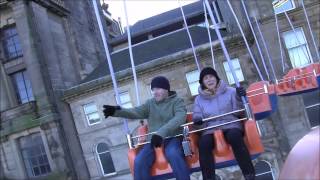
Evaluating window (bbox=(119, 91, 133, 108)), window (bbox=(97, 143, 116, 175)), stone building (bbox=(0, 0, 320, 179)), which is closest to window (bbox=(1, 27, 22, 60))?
stone building (bbox=(0, 0, 320, 179))

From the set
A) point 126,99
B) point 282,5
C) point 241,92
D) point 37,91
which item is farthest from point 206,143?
point 37,91

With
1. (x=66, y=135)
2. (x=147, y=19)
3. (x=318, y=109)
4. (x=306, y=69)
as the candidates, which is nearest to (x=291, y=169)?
(x=306, y=69)

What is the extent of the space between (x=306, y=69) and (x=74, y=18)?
18986 millimetres

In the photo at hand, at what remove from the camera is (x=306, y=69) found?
11.7 meters

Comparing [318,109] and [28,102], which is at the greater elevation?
[28,102]

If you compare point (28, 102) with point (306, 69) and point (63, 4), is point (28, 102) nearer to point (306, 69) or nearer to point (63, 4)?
point (63, 4)

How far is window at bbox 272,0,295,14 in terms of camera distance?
2145 centimetres

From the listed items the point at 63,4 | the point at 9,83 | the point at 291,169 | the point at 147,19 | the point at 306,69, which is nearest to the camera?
the point at 291,169

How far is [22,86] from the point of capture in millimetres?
25125

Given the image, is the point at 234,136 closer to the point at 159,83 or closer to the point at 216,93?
the point at 216,93

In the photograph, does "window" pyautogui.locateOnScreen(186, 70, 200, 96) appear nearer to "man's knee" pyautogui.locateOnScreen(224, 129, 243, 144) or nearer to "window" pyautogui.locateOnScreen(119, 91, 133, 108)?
"window" pyautogui.locateOnScreen(119, 91, 133, 108)

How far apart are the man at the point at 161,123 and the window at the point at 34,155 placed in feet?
65.3

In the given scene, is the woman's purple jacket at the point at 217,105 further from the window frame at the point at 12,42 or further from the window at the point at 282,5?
the window frame at the point at 12,42

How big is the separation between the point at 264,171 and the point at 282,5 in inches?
322
